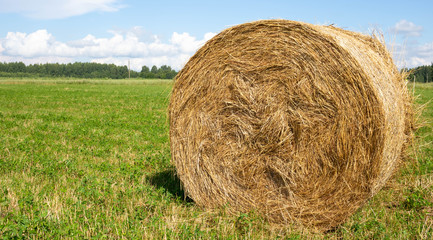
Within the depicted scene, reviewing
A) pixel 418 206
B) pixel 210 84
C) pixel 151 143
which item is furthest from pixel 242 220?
pixel 151 143

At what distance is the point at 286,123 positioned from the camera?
4457mm

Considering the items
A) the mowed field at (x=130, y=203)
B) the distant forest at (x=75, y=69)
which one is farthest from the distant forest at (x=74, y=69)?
the mowed field at (x=130, y=203)

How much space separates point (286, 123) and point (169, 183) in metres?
2.35

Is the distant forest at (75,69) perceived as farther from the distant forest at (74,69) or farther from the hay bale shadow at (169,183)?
the hay bale shadow at (169,183)

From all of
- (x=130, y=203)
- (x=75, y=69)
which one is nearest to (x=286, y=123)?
(x=130, y=203)

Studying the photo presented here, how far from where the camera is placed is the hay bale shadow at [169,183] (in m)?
5.36

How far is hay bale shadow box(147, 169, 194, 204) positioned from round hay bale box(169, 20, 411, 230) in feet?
0.92

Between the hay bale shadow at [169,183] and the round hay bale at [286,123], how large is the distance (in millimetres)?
280

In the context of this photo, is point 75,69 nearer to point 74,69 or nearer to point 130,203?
point 74,69

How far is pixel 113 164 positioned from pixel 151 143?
7.00ft

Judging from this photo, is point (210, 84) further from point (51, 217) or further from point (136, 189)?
point (51, 217)

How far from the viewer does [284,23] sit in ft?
14.8

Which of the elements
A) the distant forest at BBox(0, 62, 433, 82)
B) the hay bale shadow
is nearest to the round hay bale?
the hay bale shadow

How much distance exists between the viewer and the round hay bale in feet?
13.5
